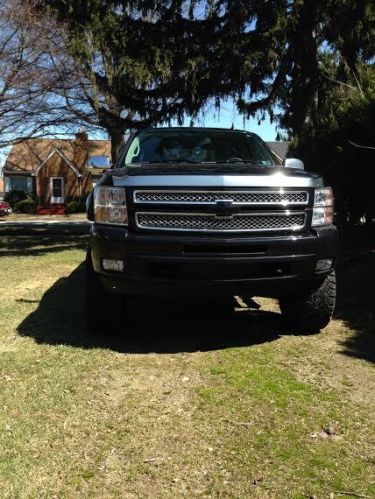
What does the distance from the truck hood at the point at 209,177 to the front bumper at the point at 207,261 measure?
395 mm

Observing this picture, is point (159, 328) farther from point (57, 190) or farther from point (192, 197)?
point (57, 190)

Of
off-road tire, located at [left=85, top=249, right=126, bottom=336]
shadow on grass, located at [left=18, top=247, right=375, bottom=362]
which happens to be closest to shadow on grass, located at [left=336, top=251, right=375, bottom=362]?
shadow on grass, located at [left=18, top=247, right=375, bottom=362]

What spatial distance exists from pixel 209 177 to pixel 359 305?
2.75 metres

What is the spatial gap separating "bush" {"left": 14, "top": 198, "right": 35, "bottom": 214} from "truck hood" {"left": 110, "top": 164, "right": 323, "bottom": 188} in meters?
36.8

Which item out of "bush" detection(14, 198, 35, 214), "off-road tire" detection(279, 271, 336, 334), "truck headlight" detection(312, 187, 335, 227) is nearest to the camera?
"truck headlight" detection(312, 187, 335, 227)

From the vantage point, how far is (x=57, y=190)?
42625 mm

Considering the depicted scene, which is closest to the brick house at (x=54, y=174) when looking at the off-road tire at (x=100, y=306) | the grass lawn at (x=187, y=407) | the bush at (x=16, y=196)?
the bush at (x=16, y=196)

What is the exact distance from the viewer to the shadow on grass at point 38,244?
12.4m

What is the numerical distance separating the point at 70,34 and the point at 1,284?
6.52m

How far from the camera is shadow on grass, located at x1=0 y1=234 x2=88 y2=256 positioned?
1241cm

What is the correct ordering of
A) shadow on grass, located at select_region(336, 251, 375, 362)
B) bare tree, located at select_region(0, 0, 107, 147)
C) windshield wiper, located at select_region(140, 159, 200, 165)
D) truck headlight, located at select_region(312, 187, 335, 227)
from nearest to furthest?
truck headlight, located at select_region(312, 187, 335, 227), shadow on grass, located at select_region(336, 251, 375, 362), windshield wiper, located at select_region(140, 159, 200, 165), bare tree, located at select_region(0, 0, 107, 147)

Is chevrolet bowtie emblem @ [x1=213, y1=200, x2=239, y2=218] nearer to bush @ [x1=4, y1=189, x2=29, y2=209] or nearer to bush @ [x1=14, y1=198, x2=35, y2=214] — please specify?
bush @ [x1=14, y1=198, x2=35, y2=214]

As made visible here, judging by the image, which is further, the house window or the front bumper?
the house window

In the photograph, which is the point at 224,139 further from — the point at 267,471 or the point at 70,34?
the point at 70,34
